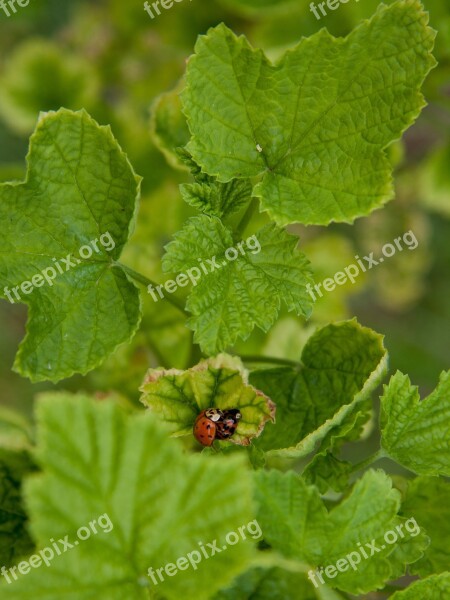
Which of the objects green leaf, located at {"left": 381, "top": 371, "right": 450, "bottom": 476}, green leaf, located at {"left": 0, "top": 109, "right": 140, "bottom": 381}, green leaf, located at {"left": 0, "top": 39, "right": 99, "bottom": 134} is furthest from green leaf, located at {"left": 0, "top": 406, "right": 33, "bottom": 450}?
green leaf, located at {"left": 0, "top": 39, "right": 99, "bottom": 134}

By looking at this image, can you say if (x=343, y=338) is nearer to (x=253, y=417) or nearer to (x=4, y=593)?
(x=253, y=417)

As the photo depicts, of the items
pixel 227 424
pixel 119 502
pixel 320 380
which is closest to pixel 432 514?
pixel 320 380

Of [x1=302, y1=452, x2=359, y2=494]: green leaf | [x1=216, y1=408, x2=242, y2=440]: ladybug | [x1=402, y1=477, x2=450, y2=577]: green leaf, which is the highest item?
[x1=216, y1=408, x2=242, y2=440]: ladybug

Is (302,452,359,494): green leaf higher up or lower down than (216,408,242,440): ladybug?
lower down

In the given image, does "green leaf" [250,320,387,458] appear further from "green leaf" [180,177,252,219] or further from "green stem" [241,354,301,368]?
"green leaf" [180,177,252,219]

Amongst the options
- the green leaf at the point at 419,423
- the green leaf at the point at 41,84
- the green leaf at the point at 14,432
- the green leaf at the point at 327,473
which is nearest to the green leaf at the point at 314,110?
the green leaf at the point at 419,423
